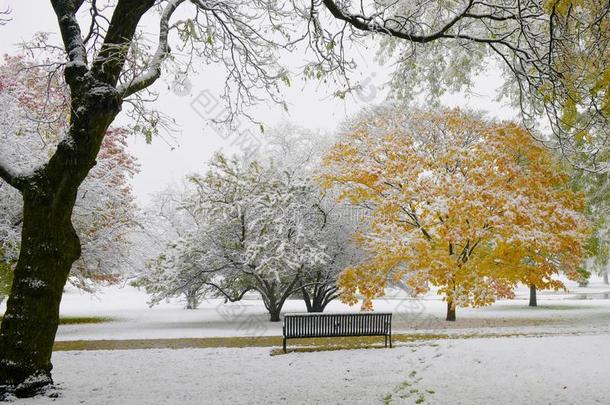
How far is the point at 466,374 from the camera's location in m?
7.41

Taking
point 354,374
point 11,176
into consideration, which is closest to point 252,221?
point 354,374

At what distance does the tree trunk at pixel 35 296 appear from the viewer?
5902 millimetres

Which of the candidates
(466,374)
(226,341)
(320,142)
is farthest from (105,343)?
(320,142)

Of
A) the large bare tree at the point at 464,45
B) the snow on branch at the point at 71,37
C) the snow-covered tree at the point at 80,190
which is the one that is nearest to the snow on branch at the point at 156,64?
the snow on branch at the point at 71,37

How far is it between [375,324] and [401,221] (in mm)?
6612

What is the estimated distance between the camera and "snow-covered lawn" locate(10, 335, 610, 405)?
6.07 metres

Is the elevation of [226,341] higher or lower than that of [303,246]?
lower

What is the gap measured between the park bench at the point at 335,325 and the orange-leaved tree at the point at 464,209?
13.5ft

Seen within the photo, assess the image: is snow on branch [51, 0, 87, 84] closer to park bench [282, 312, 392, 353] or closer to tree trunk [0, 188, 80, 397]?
tree trunk [0, 188, 80, 397]

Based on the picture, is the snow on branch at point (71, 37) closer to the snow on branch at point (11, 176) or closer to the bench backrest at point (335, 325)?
the snow on branch at point (11, 176)

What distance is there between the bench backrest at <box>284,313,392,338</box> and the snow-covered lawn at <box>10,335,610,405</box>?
0.72 metres

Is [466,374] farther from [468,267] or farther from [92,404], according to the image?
[468,267]

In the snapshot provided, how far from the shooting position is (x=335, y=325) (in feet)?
35.1

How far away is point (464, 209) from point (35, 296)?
1141cm
